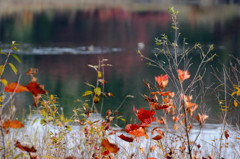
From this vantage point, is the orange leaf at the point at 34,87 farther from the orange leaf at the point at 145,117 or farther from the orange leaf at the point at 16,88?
the orange leaf at the point at 145,117

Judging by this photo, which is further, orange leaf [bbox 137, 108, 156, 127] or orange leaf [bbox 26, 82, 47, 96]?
orange leaf [bbox 137, 108, 156, 127]

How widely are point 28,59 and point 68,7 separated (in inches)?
953

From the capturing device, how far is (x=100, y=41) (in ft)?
58.3

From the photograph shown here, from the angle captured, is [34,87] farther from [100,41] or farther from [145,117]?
[100,41]

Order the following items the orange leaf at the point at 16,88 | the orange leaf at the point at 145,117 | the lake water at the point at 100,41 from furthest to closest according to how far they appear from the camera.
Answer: the lake water at the point at 100,41, the orange leaf at the point at 145,117, the orange leaf at the point at 16,88

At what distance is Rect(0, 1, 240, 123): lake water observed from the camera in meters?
7.63

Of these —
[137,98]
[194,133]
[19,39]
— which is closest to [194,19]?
[19,39]

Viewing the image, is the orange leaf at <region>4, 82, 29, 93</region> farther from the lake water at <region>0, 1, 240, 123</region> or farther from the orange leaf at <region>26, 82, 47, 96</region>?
→ the lake water at <region>0, 1, 240, 123</region>

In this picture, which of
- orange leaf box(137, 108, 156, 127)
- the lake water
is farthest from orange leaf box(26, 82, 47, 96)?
the lake water

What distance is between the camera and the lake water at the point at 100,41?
7633 millimetres

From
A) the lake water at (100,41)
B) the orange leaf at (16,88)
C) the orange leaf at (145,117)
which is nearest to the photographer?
the orange leaf at (16,88)

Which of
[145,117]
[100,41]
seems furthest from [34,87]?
[100,41]

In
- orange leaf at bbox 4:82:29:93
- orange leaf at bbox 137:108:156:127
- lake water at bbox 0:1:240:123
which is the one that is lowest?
orange leaf at bbox 137:108:156:127

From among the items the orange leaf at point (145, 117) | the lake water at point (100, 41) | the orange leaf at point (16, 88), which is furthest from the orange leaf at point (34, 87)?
the lake water at point (100, 41)
